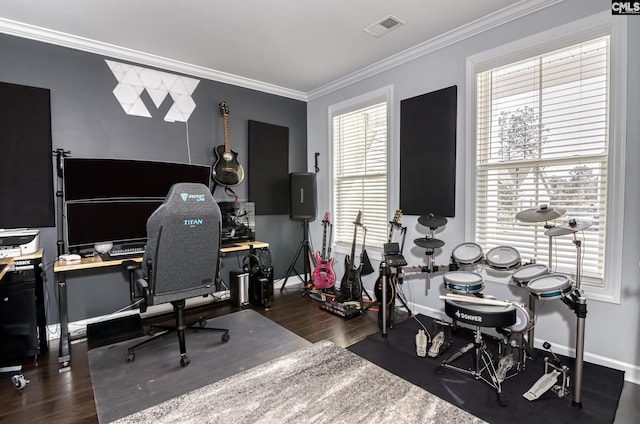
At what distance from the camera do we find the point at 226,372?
89.7 inches

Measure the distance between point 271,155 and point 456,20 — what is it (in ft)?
8.46

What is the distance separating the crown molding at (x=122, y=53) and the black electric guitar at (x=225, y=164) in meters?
0.39

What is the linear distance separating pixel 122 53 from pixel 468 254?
3.76 m

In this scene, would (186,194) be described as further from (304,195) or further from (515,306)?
(515,306)

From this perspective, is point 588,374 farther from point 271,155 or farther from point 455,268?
point 271,155

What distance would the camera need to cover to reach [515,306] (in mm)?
2105

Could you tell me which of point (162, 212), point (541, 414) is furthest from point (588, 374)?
point (162, 212)

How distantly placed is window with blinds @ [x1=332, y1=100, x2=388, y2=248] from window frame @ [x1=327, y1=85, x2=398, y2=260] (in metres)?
0.03

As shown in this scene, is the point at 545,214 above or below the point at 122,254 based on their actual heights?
above

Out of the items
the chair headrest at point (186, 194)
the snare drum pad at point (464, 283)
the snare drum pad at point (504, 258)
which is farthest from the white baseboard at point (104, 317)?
the snare drum pad at point (504, 258)

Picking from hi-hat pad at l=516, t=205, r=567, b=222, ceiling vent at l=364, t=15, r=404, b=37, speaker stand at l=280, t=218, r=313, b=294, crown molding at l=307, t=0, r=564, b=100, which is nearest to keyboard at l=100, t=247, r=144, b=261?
speaker stand at l=280, t=218, r=313, b=294

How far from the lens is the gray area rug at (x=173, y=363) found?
1997 mm

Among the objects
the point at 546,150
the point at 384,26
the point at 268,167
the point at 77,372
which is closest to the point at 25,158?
the point at 77,372

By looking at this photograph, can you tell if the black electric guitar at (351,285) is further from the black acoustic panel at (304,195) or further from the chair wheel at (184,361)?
the chair wheel at (184,361)
